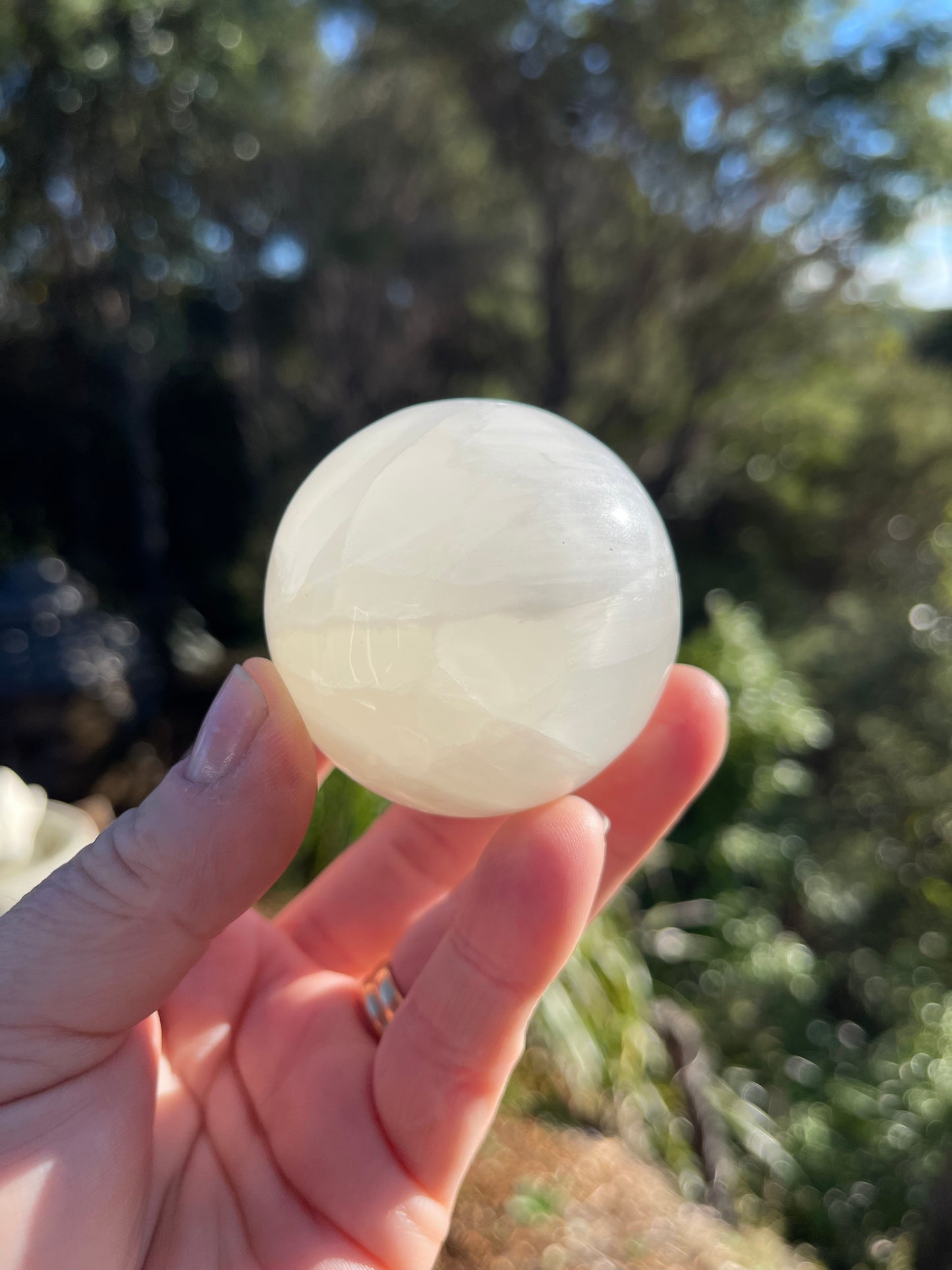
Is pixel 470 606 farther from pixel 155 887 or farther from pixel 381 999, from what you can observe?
pixel 381 999

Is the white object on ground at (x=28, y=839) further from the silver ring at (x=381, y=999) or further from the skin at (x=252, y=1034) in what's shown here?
the silver ring at (x=381, y=999)

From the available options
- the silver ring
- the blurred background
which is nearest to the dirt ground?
the blurred background

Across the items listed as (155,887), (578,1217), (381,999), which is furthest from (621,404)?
(155,887)

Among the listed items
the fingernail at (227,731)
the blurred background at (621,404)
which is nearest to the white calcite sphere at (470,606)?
the fingernail at (227,731)

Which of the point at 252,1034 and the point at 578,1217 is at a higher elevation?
the point at 252,1034

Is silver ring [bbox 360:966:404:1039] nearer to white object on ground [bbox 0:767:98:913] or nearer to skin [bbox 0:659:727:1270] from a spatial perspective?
skin [bbox 0:659:727:1270]

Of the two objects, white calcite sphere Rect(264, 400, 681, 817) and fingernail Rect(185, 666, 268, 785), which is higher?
white calcite sphere Rect(264, 400, 681, 817)
